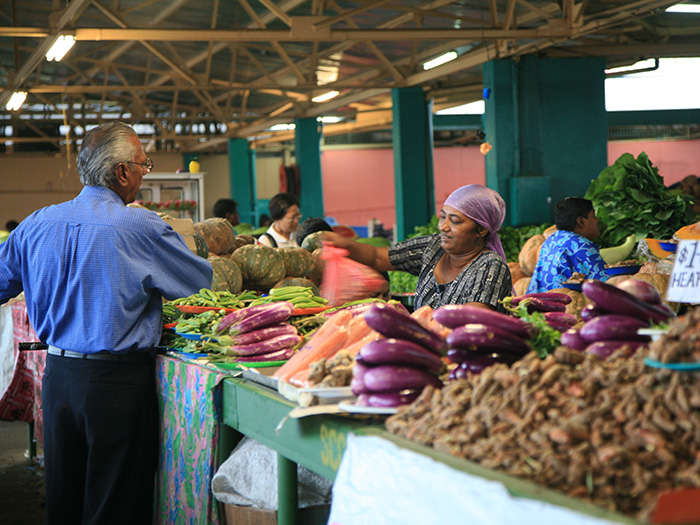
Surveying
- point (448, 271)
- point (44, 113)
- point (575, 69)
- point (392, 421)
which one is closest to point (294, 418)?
point (392, 421)

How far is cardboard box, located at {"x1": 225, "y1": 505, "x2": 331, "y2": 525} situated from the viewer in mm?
2498

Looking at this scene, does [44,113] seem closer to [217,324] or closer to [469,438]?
[217,324]

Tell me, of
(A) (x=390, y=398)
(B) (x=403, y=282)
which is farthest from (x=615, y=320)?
(B) (x=403, y=282)

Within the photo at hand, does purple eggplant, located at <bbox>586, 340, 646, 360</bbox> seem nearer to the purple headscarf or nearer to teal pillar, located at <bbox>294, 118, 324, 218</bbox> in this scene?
the purple headscarf

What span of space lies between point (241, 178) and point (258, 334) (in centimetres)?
1705

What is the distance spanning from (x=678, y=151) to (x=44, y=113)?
1759cm

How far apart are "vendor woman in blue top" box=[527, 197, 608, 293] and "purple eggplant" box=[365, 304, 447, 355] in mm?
2826

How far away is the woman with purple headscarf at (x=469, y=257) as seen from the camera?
10.2 feet

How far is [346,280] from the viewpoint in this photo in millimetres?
3230

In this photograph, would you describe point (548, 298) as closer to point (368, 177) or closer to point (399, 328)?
point (399, 328)

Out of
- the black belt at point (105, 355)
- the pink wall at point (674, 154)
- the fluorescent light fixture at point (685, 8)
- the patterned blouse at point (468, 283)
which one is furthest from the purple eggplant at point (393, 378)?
the pink wall at point (674, 154)

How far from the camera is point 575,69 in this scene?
9.70 m

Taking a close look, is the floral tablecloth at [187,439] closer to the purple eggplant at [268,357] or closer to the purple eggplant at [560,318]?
the purple eggplant at [268,357]

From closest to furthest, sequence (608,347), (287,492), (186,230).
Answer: (608,347), (287,492), (186,230)
